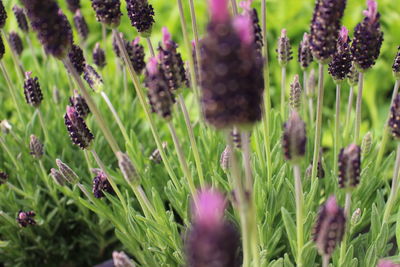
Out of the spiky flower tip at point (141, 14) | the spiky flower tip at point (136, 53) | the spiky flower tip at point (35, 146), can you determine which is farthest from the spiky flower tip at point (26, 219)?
the spiky flower tip at point (141, 14)

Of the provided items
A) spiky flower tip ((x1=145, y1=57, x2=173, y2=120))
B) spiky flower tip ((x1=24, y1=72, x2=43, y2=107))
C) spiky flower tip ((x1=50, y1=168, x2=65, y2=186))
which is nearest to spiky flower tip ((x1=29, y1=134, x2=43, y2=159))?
A: spiky flower tip ((x1=24, y1=72, x2=43, y2=107))

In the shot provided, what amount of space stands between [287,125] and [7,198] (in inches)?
40.5

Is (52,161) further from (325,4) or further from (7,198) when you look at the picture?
(325,4)

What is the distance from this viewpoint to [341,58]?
1.11 metres

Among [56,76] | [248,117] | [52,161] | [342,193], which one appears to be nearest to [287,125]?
[248,117]

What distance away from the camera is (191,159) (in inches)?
57.0

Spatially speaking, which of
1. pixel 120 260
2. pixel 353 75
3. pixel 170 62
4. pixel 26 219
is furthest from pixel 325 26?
pixel 26 219

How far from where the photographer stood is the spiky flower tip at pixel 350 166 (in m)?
0.83

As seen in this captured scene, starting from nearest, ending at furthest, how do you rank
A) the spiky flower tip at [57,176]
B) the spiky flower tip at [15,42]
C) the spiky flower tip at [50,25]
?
the spiky flower tip at [50,25], the spiky flower tip at [57,176], the spiky flower tip at [15,42]

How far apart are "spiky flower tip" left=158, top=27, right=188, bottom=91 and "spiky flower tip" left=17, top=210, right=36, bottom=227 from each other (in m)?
0.66

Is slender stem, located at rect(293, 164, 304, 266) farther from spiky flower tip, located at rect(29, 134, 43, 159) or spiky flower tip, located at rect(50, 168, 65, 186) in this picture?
spiky flower tip, located at rect(29, 134, 43, 159)

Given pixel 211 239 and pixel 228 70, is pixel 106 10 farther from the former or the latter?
pixel 211 239

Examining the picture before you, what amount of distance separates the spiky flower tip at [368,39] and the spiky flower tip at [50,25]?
1.88 ft

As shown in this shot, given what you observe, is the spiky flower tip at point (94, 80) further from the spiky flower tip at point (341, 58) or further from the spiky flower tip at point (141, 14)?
the spiky flower tip at point (341, 58)
